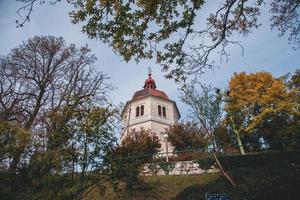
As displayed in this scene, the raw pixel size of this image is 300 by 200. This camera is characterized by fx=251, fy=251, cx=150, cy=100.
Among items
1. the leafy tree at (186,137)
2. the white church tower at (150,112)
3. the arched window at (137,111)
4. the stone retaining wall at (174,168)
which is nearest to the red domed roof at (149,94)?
the white church tower at (150,112)

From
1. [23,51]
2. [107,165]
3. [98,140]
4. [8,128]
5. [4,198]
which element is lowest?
[4,198]

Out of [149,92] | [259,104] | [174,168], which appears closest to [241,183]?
[174,168]

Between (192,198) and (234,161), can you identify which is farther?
(234,161)

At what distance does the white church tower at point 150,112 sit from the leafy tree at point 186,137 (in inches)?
315

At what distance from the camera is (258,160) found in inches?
726

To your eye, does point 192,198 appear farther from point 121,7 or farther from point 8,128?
point 121,7

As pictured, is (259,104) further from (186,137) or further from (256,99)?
(186,137)

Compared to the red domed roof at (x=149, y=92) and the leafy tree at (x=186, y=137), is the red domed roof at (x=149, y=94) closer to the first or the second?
the red domed roof at (x=149, y=92)

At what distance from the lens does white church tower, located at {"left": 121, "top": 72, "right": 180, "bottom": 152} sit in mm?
37312

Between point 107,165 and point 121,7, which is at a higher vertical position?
point 121,7

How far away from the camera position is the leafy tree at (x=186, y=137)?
26.5 meters

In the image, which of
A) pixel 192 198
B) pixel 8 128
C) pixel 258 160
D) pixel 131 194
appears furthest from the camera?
pixel 258 160

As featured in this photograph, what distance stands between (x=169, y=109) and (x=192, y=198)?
1074 inches

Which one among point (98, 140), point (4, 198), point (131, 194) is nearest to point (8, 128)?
point (4, 198)
